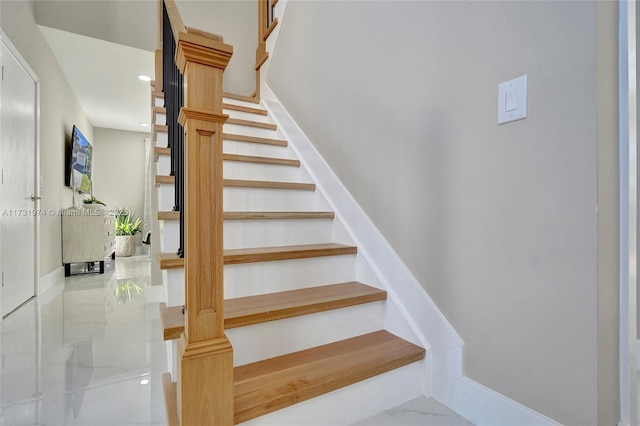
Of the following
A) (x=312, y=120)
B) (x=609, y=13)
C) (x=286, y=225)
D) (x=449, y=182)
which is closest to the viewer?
(x=609, y=13)

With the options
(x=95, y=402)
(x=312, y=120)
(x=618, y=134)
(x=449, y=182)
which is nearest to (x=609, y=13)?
(x=618, y=134)

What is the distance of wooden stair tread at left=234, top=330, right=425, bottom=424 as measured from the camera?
91cm

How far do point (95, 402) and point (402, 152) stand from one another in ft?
5.08

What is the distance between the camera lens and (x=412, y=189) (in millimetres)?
1319

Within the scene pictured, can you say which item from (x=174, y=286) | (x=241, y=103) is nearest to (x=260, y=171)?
(x=174, y=286)

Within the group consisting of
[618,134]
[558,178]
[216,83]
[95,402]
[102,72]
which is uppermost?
[102,72]

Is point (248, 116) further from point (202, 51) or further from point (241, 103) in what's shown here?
point (202, 51)

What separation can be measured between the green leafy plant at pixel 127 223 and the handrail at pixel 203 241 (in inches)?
230

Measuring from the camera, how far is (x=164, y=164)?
171cm

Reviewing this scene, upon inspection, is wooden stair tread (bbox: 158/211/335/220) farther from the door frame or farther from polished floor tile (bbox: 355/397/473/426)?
the door frame

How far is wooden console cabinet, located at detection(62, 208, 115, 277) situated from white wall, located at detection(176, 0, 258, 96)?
2269 mm

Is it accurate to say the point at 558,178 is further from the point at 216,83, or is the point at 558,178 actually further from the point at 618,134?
the point at 216,83

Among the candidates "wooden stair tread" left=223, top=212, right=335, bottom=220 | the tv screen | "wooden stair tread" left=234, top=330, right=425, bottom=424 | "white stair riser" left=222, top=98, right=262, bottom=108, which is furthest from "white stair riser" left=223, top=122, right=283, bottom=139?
the tv screen

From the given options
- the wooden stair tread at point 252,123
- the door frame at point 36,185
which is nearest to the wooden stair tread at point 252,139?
the wooden stair tread at point 252,123
